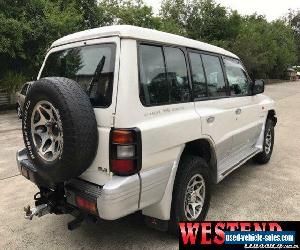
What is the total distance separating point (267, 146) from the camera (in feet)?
19.9

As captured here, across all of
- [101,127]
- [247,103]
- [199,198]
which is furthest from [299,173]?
[101,127]

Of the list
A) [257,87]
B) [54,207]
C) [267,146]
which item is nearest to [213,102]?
[257,87]

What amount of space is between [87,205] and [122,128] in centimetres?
70

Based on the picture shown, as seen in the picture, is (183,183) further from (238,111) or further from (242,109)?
(242,109)

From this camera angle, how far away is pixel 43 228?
376cm

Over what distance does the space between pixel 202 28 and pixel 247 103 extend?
26.9 m

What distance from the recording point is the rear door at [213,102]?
369 centimetres

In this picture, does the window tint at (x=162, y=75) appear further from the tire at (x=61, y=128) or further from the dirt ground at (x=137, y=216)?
the dirt ground at (x=137, y=216)

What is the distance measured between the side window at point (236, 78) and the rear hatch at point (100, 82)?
2.09 metres

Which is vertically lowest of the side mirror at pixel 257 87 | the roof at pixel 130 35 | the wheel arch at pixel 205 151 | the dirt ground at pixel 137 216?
the dirt ground at pixel 137 216

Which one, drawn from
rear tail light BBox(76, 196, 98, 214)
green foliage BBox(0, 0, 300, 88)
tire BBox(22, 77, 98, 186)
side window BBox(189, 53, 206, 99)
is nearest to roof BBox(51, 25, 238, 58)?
side window BBox(189, 53, 206, 99)

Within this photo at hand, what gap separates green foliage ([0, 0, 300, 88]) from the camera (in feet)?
43.0

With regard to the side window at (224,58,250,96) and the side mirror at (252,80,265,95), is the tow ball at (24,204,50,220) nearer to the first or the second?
the side window at (224,58,250,96)

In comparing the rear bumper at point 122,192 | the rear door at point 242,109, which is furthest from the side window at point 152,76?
the rear door at point 242,109
